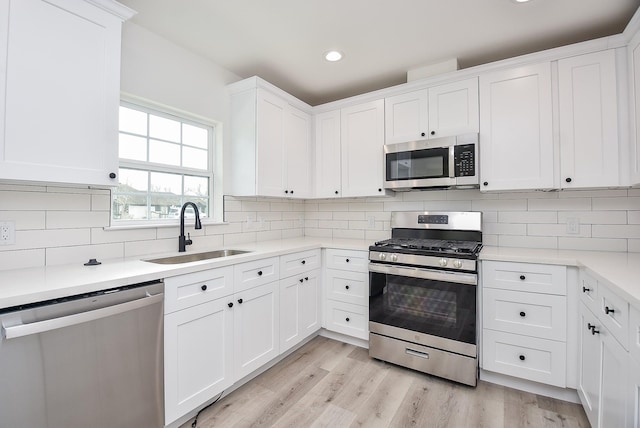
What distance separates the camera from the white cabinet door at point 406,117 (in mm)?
2590

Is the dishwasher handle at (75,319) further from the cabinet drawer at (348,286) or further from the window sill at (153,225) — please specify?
the cabinet drawer at (348,286)

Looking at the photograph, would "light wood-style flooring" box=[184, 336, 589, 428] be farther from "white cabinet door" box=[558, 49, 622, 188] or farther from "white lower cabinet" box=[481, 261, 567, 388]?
"white cabinet door" box=[558, 49, 622, 188]

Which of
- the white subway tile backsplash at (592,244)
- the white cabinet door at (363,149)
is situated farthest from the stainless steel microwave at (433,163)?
the white subway tile backsplash at (592,244)

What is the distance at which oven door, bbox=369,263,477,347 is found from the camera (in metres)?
2.06

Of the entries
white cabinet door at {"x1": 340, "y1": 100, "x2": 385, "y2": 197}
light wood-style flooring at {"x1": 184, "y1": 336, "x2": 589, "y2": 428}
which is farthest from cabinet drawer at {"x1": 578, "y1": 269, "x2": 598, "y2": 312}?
white cabinet door at {"x1": 340, "y1": 100, "x2": 385, "y2": 197}

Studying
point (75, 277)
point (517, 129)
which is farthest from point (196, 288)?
point (517, 129)

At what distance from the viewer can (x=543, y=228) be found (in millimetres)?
2363

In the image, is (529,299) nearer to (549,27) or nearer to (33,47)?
(549,27)

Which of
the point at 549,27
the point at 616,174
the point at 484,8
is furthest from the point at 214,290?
the point at 549,27

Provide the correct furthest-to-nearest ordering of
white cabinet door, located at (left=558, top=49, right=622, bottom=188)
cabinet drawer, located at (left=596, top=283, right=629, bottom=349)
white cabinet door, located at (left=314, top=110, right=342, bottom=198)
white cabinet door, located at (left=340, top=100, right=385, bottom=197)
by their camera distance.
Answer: white cabinet door, located at (left=314, top=110, right=342, bottom=198) < white cabinet door, located at (left=340, top=100, right=385, bottom=197) < white cabinet door, located at (left=558, top=49, right=622, bottom=188) < cabinet drawer, located at (left=596, top=283, right=629, bottom=349)

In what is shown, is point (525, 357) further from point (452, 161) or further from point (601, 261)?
point (452, 161)

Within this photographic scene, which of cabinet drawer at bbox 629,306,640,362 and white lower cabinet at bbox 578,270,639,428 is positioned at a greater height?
cabinet drawer at bbox 629,306,640,362

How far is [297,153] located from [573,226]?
7.87 ft

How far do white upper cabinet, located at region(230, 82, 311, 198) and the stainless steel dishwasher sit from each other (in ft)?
4.39
